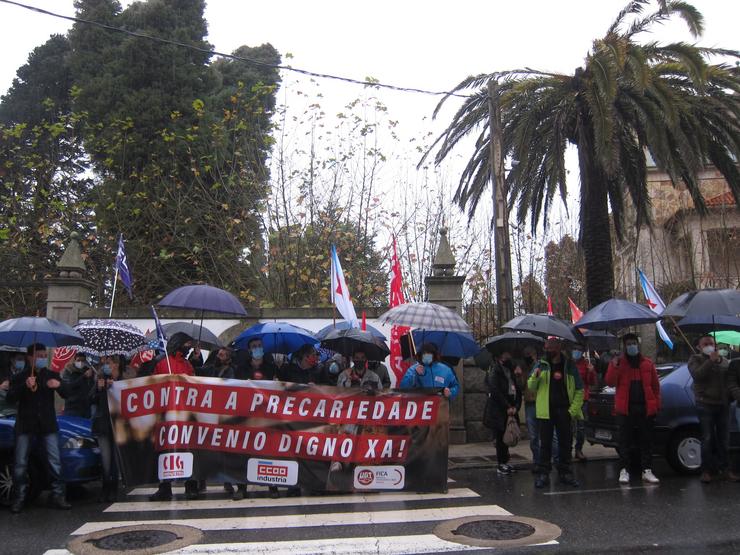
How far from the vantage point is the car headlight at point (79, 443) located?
300 inches

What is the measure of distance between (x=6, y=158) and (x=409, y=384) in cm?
1798

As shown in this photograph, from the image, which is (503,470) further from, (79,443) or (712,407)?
(79,443)

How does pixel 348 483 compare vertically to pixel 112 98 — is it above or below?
below

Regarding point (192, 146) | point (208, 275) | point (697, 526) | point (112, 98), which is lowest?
point (697, 526)

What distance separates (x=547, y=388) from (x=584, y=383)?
2555 millimetres

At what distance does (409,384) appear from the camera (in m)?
8.37

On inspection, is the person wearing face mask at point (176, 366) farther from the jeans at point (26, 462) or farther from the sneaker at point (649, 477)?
the sneaker at point (649, 477)

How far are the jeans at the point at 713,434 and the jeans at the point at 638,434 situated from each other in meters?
0.61

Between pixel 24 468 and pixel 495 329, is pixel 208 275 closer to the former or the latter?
pixel 495 329

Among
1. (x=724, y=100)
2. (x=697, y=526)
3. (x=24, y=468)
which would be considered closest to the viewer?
(x=697, y=526)

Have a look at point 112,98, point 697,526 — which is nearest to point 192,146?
point 112,98

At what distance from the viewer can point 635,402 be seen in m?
8.22

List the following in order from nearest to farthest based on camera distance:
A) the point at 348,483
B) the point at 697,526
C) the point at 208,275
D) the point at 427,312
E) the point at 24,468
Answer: the point at 697,526 → the point at 24,468 → the point at 348,483 → the point at 427,312 → the point at 208,275

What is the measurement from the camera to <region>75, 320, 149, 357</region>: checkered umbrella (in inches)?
336
